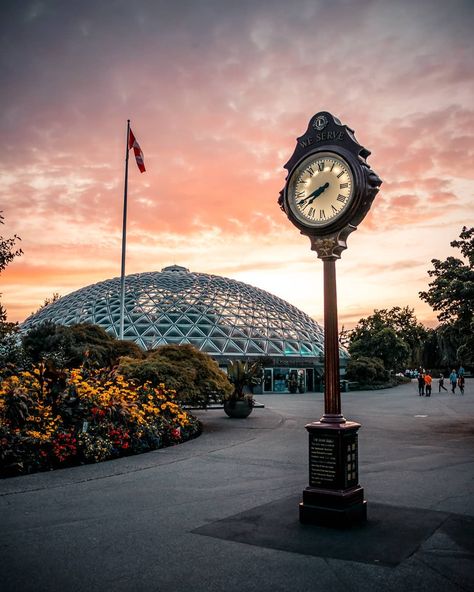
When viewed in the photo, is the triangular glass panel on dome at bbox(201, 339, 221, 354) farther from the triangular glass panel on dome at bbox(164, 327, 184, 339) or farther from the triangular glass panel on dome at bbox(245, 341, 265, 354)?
the triangular glass panel on dome at bbox(245, 341, 265, 354)

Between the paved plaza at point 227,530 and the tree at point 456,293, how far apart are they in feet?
17.5

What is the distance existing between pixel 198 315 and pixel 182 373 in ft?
107

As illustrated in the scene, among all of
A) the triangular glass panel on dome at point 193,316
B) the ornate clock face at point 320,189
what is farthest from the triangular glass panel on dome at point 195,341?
the ornate clock face at point 320,189

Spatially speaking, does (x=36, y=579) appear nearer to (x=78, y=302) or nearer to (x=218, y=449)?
(x=218, y=449)

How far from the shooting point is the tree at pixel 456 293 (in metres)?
15.2

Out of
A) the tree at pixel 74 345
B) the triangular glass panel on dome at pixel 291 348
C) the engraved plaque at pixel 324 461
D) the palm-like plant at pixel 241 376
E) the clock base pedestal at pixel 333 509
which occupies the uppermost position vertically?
the triangular glass panel on dome at pixel 291 348

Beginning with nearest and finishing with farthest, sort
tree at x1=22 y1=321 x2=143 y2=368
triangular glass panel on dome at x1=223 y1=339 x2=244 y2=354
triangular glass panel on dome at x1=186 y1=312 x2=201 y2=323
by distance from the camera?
tree at x1=22 y1=321 x2=143 y2=368 < triangular glass panel on dome at x1=223 y1=339 x2=244 y2=354 < triangular glass panel on dome at x1=186 y1=312 x2=201 y2=323

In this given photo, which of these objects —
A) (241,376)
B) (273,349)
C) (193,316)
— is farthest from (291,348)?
(241,376)

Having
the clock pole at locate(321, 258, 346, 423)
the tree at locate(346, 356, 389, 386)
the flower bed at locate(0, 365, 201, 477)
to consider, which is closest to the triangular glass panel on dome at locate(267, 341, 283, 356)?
the tree at locate(346, 356, 389, 386)

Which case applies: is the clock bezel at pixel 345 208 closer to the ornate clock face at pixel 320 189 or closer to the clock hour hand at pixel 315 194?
the ornate clock face at pixel 320 189

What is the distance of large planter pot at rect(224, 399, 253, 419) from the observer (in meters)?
21.0

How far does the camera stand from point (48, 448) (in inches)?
413

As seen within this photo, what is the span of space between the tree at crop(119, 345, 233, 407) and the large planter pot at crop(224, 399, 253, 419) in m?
2.59

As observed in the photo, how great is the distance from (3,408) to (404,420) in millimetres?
13808
